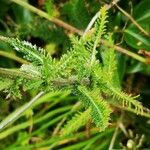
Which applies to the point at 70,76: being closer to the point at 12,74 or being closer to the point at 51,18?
the point at 12,74

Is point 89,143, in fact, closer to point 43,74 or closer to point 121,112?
point 121,112

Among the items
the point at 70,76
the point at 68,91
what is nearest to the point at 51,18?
the point at 68,91

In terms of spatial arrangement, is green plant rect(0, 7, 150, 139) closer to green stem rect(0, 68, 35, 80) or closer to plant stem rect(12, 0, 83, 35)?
green stem rect(0, 68, 35, 80)

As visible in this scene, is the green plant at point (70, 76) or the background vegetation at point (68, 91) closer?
the green plant at point (70, 76)

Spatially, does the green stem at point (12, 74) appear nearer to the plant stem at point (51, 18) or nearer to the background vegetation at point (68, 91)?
the background vegetation at point (68, 91)

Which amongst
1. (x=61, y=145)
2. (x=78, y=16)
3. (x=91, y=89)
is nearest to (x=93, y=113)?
(x=91, y=89)

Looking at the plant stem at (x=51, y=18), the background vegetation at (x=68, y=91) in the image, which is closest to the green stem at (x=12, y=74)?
the background vegetation at (x=68, y=91)

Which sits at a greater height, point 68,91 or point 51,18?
point 51,18

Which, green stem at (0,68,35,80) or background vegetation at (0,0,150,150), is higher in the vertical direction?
background vegetation at (0,0,150,150)

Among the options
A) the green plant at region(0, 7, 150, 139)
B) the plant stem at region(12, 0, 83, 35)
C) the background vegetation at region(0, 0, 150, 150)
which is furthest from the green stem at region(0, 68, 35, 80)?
the plant stem at region(12, 0, 83, 35)
